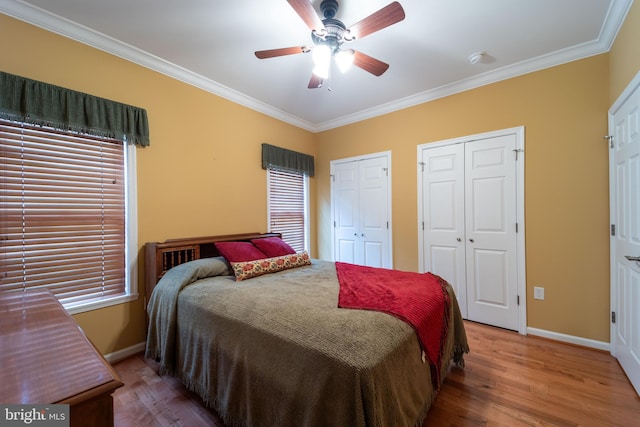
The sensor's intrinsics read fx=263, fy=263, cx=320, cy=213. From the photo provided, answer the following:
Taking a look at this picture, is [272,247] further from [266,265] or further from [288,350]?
[288,350]

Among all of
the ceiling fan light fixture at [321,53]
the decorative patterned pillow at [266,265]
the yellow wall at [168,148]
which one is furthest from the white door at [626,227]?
the yellow wall at [168,148]

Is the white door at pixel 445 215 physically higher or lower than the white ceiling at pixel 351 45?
lower

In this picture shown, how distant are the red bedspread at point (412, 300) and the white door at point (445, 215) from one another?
111cm

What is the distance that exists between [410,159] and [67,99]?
3.44 m

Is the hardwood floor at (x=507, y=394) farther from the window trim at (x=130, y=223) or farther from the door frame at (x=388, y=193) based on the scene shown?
the door frame at (x=388, y=193)

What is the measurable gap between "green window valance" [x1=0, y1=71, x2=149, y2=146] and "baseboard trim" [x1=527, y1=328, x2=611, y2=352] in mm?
4207

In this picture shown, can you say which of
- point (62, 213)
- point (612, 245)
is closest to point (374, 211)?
point (612, 245)

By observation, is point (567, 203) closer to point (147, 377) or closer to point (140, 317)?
point (147, 377)

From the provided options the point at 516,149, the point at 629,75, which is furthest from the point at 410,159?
the point at 629,75

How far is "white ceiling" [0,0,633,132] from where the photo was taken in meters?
1.91

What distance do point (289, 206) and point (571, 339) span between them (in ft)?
11.5

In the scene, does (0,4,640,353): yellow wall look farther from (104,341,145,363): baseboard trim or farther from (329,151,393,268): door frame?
(329,151,393,268): door frame

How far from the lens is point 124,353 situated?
233 cm

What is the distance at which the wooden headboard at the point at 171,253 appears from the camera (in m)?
2.33
